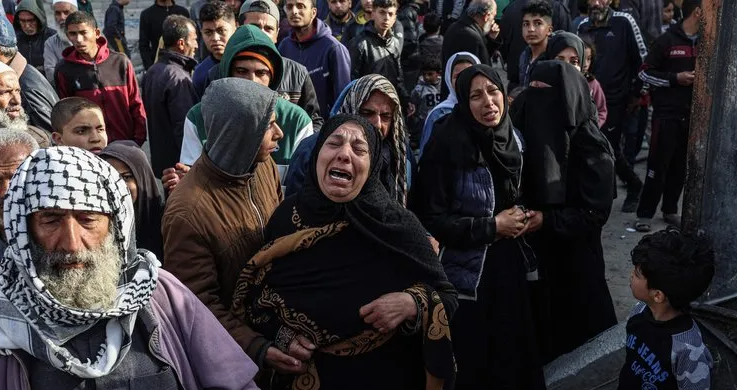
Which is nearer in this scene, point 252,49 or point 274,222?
point 274,222

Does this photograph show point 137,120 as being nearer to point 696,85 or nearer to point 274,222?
point 274,222

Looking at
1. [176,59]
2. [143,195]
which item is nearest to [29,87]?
[176,59]

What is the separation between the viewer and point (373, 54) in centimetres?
755

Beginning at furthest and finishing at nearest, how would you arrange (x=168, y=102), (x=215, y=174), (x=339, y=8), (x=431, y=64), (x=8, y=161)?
(x=339, y=8)
(x=431, y=64)
(x=168, y=102)
(x=8, y=161)
(x=215, y=174)

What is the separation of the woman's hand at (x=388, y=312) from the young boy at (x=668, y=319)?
1084 millimetres

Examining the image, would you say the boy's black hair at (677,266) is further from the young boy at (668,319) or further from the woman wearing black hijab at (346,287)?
the woman wearing black hijab at (346,287)

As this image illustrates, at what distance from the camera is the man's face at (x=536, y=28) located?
650 cm

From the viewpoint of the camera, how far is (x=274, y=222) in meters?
2.85

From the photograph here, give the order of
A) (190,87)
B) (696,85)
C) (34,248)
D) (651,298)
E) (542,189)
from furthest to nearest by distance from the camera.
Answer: (190,87)
(542,189)
(696,85)
(651,298)
(34,248)

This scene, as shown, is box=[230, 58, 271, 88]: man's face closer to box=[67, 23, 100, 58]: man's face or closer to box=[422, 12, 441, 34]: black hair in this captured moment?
box=[67, 23, 100, 58]: man's face

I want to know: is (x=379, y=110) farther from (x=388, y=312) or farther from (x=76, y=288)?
(x=76, y=288)

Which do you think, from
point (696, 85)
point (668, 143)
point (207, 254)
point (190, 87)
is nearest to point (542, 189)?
point (696, 85)

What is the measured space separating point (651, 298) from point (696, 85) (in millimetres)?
998

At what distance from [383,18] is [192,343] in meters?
5.83
